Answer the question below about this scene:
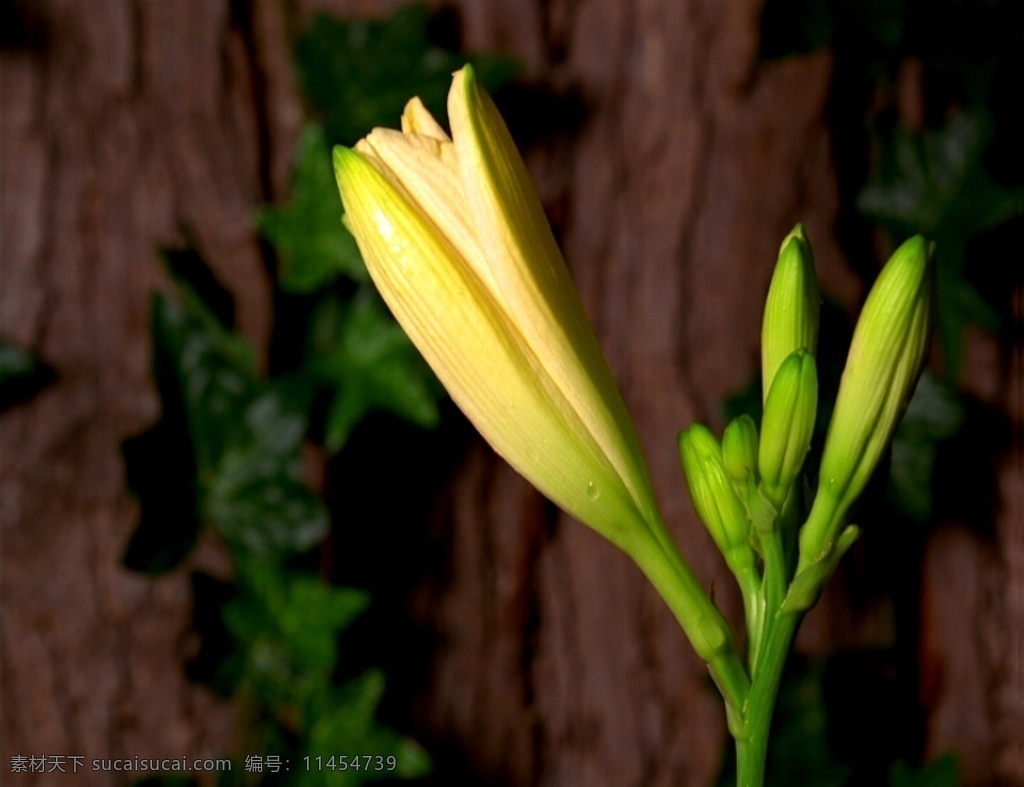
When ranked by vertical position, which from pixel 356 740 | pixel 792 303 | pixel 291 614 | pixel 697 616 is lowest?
pixel 356 740

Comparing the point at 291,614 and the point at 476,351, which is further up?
the point at 476,351

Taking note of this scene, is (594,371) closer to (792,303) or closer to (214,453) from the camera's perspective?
(792,303)

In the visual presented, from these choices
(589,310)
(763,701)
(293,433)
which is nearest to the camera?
(763,701)

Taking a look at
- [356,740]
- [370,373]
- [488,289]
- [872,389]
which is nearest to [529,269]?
[488,289]

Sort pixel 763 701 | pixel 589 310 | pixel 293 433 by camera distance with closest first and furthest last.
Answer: pixel 763 701, pixel 293 433, pixel 589 310

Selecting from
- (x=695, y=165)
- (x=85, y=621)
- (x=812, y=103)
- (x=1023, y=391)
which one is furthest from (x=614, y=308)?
(x=85, y=621)

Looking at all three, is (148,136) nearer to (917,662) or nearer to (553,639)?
(553,639)

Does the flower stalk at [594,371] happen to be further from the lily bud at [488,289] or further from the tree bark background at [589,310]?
the tree bark background at [589,310]
